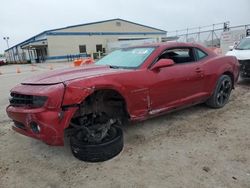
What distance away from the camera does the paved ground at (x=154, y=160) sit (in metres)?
2.78

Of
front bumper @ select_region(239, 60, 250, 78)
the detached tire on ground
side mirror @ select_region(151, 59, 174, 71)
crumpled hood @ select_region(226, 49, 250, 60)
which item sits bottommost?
the detached tire on ground

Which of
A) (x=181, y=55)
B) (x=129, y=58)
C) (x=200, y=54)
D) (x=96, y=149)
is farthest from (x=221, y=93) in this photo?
(x=96, y=149)

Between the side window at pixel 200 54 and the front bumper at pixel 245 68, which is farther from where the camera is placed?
the front bumper at pixel 245 68

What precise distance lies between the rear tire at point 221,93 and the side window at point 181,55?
892 millimetres

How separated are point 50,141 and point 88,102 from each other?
2.58 feet

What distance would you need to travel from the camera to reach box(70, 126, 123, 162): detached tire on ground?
3178 millimetres

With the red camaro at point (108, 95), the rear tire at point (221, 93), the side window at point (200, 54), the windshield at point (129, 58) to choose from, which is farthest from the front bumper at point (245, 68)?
the windshield at point (129, 58)

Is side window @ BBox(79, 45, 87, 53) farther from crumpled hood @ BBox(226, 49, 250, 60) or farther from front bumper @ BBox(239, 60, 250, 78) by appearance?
front bumper @ BBox(239, 60, 250, 78)

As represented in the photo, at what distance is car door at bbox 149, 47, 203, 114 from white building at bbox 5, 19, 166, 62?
33.8m

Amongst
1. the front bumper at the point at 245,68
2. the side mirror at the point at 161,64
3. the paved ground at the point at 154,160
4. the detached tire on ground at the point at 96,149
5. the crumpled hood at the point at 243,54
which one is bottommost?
the paved ground at the point at 154,160

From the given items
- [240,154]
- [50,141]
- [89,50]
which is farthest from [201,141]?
[89,50]

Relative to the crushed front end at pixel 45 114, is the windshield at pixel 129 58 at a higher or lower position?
higher

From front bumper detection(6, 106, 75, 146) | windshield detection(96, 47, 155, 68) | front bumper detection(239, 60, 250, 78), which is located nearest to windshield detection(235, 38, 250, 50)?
front bumper detection(239, 60, 250, 78)

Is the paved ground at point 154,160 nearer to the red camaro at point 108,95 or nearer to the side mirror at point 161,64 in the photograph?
the red camaro at point 108,95
